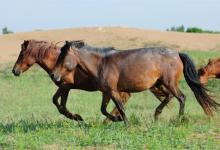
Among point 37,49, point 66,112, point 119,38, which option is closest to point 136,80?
point 66,112

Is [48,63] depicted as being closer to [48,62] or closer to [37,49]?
[48,62]

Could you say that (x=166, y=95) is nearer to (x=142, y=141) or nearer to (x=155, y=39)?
(x=142, y=141)

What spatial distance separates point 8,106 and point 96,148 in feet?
31.5

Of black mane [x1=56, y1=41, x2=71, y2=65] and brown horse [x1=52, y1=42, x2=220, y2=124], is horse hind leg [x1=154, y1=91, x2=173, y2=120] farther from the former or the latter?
black mane [x1=56, y1=41, x2=71, y2=65]

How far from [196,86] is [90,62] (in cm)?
209

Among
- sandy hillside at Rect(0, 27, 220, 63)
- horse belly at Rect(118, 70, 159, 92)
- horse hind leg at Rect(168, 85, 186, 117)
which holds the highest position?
horse belly at Rect(118, 70, 159, 92)

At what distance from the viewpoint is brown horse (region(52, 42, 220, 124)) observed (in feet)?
33.6

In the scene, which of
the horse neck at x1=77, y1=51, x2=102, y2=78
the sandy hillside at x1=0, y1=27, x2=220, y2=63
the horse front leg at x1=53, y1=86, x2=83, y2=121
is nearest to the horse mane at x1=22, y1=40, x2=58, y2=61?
the horse front leg at x1=53, y1=86, x2=83, y2=121

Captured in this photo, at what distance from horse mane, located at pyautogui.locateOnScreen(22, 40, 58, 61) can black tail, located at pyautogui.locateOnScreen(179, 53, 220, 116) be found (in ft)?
8.35

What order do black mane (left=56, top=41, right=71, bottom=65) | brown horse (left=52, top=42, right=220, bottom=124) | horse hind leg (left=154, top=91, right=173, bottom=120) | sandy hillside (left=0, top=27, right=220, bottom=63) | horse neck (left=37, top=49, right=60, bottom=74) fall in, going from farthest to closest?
sandy hillside (left=0, top=27, right=220, bottom=63) → horse hind leg (left=154, top=91, right=173, bottom=120) → horse neck (left=37, top=49, right=60, bottom=74) → black mane (left=56, top=41, right=71, bottom=65) → brown horse (left=52, top=42, right=220, bottom=124)

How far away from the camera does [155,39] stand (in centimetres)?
4216

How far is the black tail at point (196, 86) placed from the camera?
10.7m

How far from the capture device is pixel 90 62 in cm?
1038

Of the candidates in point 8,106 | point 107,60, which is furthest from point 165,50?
point 8,106
